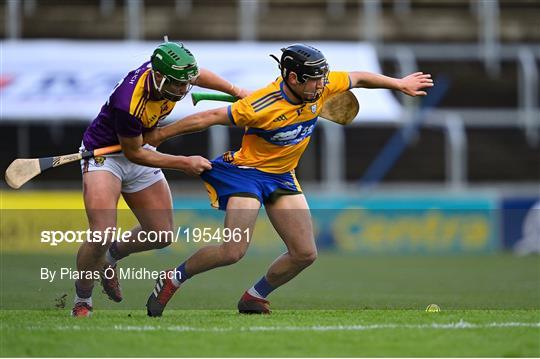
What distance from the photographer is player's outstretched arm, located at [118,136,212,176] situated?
30.1 ft

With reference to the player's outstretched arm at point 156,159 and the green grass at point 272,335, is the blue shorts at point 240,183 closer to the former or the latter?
the player's outstretched arm at point 156,159

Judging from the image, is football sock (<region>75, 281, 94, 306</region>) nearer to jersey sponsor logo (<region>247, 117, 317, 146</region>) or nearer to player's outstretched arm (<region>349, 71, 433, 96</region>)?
jersey sponsor logo (<region>247, 117, 317, 146</region>)

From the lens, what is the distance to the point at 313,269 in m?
17.3

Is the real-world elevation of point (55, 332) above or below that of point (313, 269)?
above

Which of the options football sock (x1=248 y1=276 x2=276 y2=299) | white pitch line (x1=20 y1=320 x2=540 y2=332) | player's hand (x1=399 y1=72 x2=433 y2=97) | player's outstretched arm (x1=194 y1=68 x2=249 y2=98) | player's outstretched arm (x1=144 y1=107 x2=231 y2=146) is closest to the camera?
white pitch line (x1=20 y1=320 x2=540 y2=332)

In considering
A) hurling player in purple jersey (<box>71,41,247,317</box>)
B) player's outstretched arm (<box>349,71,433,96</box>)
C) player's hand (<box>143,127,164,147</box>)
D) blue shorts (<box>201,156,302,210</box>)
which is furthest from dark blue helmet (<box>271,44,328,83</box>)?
player's hand (<box>143,127,164,147</box>)

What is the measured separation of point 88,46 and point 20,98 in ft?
7.42

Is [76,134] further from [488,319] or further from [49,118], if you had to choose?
[488,319]

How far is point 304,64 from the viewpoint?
906 centimetres

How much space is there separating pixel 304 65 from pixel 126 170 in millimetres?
1708

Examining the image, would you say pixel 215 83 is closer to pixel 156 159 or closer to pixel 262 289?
pixel 156 159

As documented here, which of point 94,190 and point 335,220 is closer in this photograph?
point 94,190

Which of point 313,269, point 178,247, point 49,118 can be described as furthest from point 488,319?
point 49,118

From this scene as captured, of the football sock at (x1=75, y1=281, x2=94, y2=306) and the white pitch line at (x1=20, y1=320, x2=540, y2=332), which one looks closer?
the white pitch line at (x1=20, y1=320, x2=540, y2=332)
